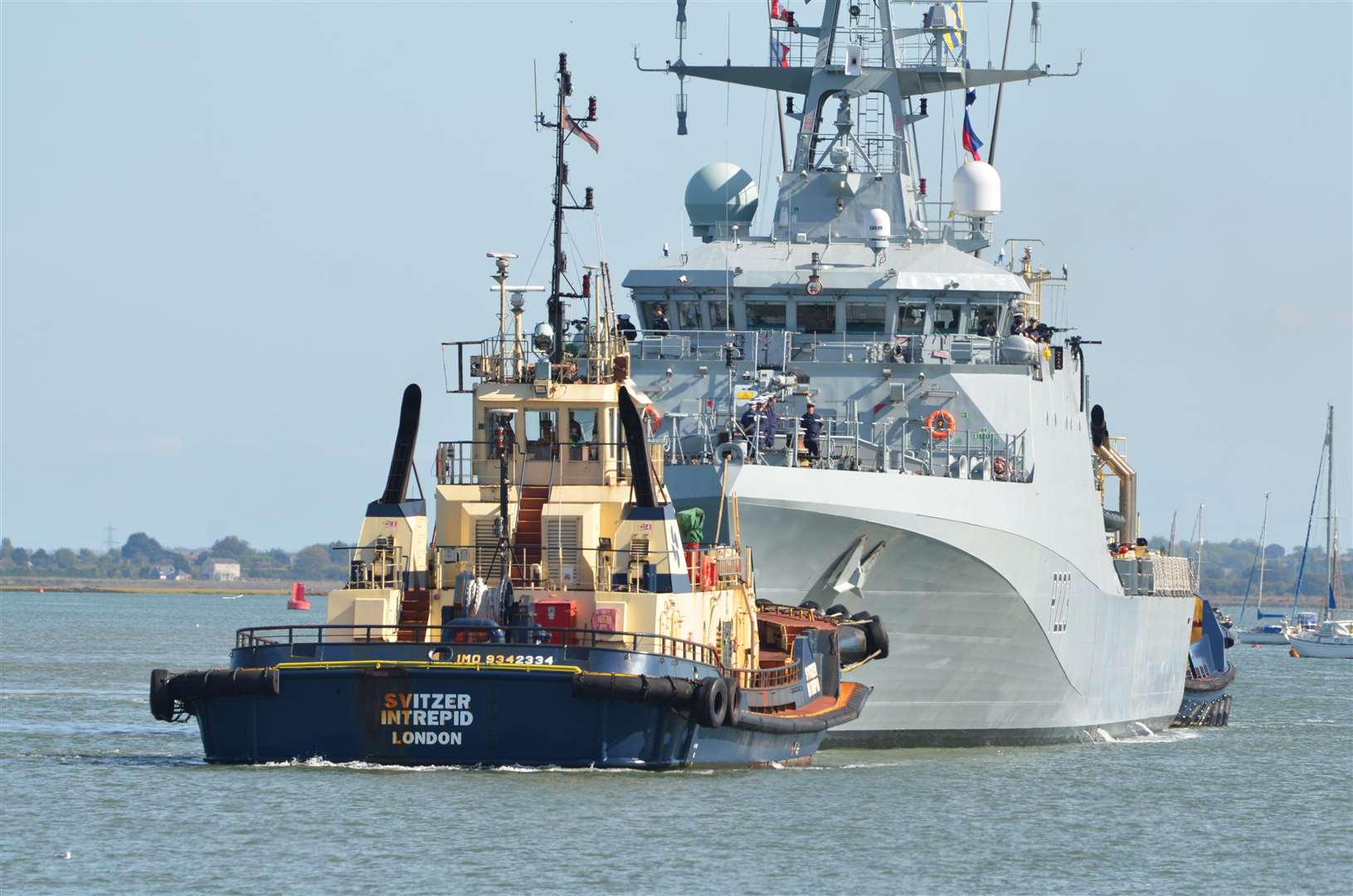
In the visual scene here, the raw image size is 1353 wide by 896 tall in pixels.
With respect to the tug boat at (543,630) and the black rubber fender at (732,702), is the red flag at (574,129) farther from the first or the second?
the black rubber fender at (732,702)

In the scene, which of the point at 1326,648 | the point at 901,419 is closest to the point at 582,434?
the point at 901,419

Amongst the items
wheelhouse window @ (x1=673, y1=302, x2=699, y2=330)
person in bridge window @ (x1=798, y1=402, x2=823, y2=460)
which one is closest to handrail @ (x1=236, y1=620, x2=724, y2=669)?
person in bridge window @ (x1=798, y1=402, x2=823, y2=460)

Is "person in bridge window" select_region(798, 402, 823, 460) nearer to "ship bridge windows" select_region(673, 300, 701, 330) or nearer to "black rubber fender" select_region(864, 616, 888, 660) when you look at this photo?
"black rubber fender" select_region(864, 616, 888, 660)

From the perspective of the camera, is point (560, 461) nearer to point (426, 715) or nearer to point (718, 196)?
point (426, 715)

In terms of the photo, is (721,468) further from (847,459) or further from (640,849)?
(640,849)

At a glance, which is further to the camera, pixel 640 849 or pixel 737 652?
pixel 737 652

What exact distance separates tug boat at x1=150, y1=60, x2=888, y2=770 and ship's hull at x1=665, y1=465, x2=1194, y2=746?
33.1 inches

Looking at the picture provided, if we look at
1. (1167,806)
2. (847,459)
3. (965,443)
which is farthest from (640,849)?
(965,443)

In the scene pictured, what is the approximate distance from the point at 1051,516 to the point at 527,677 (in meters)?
12.5

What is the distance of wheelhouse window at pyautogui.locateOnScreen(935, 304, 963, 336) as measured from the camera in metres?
37.5

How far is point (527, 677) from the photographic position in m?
26.4

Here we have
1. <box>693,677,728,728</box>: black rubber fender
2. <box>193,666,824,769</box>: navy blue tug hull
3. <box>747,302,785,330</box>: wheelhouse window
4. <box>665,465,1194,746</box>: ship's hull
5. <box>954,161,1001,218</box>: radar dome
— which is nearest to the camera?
<box>193,666,824,769</box>: navy blue tug hull

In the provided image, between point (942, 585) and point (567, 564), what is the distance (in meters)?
6.84

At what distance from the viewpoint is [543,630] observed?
2670cm
